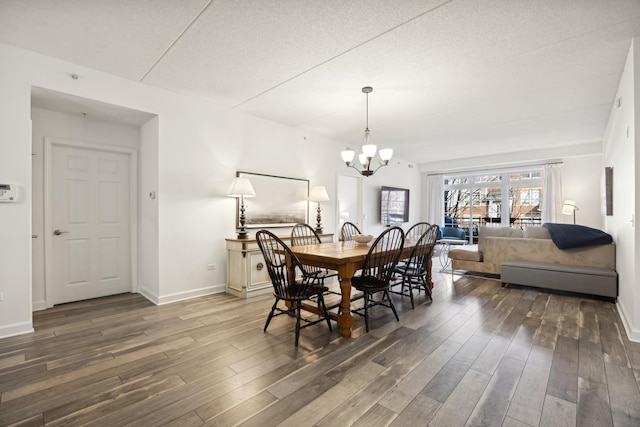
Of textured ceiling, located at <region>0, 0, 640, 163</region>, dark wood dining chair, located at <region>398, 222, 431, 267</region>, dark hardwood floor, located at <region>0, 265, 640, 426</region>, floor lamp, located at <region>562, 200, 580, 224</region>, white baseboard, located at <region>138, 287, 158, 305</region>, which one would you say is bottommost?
dark hardwood floor, located at <region>0, 265, 640, 426</region>

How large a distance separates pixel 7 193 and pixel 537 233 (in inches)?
259

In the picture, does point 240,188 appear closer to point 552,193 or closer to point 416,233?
point 416,233

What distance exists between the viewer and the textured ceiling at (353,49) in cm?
227

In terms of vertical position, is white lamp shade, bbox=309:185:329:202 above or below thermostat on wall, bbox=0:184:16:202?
above

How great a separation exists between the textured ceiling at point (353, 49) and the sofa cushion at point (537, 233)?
5.91 ft

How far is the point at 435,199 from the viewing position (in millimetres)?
8867

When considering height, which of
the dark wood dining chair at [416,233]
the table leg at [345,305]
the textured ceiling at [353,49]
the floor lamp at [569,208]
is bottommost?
the table leg at [345,305]

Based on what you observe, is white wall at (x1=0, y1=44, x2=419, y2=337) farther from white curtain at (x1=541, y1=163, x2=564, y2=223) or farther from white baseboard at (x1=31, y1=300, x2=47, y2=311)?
white curtain at (x1=541, y1=163, x2=564, y2=223)

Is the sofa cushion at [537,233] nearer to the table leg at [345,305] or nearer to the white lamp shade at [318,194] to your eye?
the white lamp shade at [318,194]

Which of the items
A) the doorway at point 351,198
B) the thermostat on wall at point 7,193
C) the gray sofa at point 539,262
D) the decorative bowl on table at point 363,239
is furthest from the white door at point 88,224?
the gray sofa at point 539,262

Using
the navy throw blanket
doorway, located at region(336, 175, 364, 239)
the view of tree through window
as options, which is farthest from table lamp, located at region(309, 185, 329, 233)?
the view of tree through window

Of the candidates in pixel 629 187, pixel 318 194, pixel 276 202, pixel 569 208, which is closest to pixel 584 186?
pixel 569 208

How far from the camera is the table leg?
2762 millimetres

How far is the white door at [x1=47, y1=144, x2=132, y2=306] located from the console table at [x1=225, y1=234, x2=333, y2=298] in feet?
4.91
